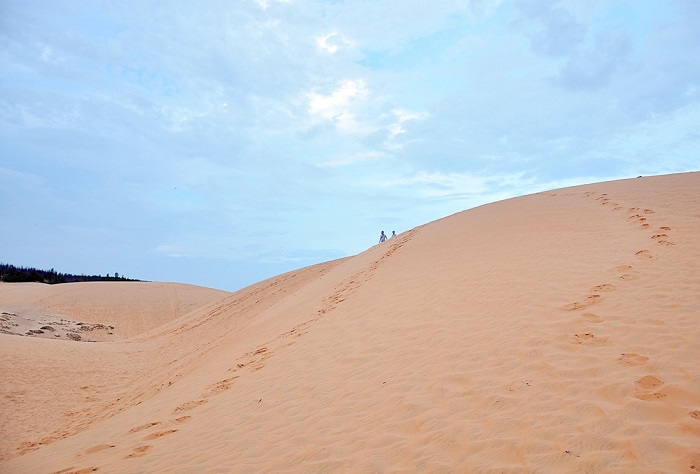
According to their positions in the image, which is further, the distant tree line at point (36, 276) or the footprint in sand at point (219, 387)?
the distant tree line at point (36, 276)

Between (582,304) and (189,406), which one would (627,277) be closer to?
(582,304)

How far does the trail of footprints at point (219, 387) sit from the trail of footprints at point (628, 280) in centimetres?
440

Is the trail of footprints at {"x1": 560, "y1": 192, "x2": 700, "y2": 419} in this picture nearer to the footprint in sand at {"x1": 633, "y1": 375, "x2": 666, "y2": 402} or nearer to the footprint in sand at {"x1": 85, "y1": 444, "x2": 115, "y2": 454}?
the footprint in sand at {"x1": 633, "y1": 375, "x2": 666, "y2": 402}

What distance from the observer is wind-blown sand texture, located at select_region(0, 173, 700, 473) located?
4.07 m

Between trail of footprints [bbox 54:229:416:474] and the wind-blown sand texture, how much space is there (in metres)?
0.06

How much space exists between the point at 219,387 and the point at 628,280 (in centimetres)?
687

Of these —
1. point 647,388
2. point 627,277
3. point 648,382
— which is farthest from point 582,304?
point 647,388

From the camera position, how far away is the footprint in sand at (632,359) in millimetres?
4941

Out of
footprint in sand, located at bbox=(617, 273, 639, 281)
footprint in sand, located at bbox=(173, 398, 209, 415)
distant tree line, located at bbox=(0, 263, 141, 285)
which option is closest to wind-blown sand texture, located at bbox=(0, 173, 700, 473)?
footprint in sand, located at bbox=(617, 273, 639, 281)

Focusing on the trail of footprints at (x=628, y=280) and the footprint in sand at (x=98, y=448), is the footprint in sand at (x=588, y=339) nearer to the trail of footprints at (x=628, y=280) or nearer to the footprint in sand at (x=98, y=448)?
the trail of footprints at (x=628, y=280)

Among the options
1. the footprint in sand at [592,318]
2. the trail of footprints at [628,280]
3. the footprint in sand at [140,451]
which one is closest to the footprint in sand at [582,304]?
the trail of footprints at [628,280]

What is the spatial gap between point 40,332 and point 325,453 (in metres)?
20.8

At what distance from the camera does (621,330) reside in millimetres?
5793

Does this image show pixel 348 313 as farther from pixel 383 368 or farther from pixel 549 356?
pixel 549 356
